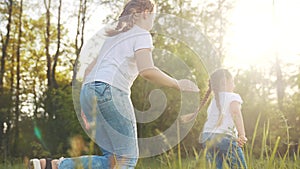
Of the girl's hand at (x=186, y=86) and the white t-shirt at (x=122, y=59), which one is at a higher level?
the white t-shirt at (x=122, y=59)

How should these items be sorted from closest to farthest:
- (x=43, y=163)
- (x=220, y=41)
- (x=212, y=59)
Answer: (x=43, y=163)
(x=212, y=59)
(x=220, y=41)

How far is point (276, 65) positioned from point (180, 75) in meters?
5.44

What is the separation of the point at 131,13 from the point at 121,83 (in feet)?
1.44

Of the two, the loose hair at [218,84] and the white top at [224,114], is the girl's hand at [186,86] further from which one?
the loose hair at [218,84]

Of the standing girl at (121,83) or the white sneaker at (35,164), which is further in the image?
the white sneaker at (35,164)

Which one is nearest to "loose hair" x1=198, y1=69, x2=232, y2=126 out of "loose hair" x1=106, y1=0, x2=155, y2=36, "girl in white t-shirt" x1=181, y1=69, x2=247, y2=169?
"girl in white t-shirt" x1=181, y1=69, x2=247, y2=169

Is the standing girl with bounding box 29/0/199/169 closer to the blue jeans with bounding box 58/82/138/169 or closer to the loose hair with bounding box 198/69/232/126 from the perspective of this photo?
the blue jeans with bounding box 58/82/138/169

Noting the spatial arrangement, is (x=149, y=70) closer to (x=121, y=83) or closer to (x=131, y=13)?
(x=121, y=83)

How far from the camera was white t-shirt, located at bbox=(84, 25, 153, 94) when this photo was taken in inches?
123

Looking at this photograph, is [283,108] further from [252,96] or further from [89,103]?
[89,103]

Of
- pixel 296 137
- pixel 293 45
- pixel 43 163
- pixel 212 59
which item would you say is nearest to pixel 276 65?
pixel 293 45

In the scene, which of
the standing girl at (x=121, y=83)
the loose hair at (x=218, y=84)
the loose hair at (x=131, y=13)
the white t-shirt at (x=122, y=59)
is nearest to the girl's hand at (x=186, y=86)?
the standing girl at (x=121, y=83)

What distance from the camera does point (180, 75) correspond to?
9.28 m

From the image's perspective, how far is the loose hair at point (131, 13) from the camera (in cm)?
325
